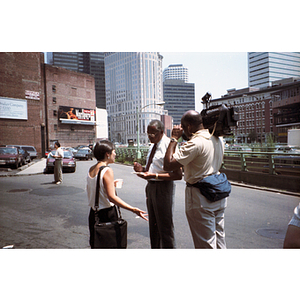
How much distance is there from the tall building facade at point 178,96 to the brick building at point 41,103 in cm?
127

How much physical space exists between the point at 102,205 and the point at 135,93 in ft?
7.48

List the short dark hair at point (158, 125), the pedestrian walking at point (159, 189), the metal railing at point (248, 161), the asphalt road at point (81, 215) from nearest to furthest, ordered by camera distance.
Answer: the pedestrian walking at point (159, 189) < the short dark hair at point (158, 125) < the asphalt road at point (81, 215) < the metal railing at point (248, 161)

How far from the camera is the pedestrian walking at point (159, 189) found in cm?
290

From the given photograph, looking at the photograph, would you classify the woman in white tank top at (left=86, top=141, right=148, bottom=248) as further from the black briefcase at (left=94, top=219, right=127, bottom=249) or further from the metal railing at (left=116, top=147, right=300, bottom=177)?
the metal railing at (left=116, top=147, right=300, bottom=177)

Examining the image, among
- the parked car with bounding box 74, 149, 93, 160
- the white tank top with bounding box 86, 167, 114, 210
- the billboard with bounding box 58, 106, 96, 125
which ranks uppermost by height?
the billboard with bounding box 58, 106, 96, 125

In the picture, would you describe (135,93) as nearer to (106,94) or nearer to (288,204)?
(106,94)

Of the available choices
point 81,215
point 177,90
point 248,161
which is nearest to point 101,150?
point 81,215

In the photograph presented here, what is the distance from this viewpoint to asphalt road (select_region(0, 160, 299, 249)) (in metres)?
3.59

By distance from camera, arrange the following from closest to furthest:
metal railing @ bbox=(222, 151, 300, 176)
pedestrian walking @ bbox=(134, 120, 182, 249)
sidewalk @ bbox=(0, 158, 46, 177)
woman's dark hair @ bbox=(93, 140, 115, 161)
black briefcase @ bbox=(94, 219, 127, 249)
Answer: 1. black briefcase @ bbox=(94, 219, 127, 249)
2. woman's dark hair @ bbox=(93, 140, 115, 161)
3. pedestrian walking @ bbox=(134, 120, 182, 249)
4. sidewalk @ bbox=(0, 158, 46, 177)
5. metal railing @ bbox=(222, 151, 300, 176)

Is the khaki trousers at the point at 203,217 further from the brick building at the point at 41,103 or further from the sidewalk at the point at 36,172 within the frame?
the brick building at the point at 41,103

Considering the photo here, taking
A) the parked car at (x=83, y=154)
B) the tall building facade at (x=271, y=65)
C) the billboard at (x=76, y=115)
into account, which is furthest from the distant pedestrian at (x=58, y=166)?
the tall building facade at (x=271, y=65)

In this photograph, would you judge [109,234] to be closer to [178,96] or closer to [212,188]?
[212,188]

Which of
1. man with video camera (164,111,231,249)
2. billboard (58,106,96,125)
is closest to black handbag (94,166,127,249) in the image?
man with video camera (164,111,231,249)

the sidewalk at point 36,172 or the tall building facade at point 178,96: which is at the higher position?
the tall building facade at point 178,96
